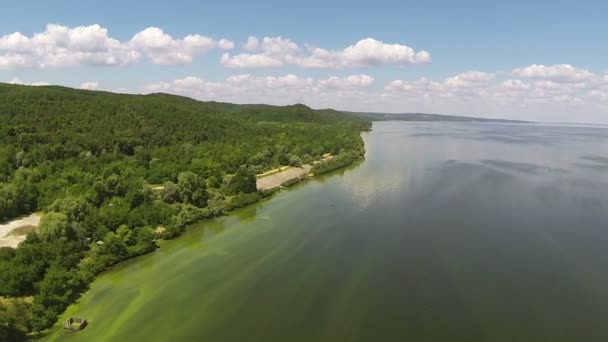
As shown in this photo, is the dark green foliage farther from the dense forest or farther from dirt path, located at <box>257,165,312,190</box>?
dirt path, located at <box>257,165,312,190</box>

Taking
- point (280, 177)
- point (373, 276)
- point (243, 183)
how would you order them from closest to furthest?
point (373, 276) → point (243, 183) → point (280, 177)

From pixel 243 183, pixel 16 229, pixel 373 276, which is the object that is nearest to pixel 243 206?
pixel 243 183

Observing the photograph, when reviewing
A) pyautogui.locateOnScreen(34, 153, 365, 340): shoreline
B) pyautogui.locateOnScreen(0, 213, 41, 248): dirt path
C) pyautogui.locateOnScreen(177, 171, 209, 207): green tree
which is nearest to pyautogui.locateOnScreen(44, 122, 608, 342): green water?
pyautogui.locateOnScreen(34, 153, 365, 340): shoreline

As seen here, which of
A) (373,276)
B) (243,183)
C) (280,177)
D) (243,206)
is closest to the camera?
(373,276)

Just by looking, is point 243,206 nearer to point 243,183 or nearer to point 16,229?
point 243,183

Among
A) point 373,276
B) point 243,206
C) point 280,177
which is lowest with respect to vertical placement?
point 373,276

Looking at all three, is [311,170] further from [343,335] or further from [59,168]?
[343,335]

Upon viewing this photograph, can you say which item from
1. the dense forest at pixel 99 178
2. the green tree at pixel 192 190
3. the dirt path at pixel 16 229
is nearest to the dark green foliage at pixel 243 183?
the dense forest at pixel 99 178

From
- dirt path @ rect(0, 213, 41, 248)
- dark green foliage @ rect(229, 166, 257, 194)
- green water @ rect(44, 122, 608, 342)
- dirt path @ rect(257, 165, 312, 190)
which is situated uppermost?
dark green foliage @ rect(229, 166, 257, 194)
